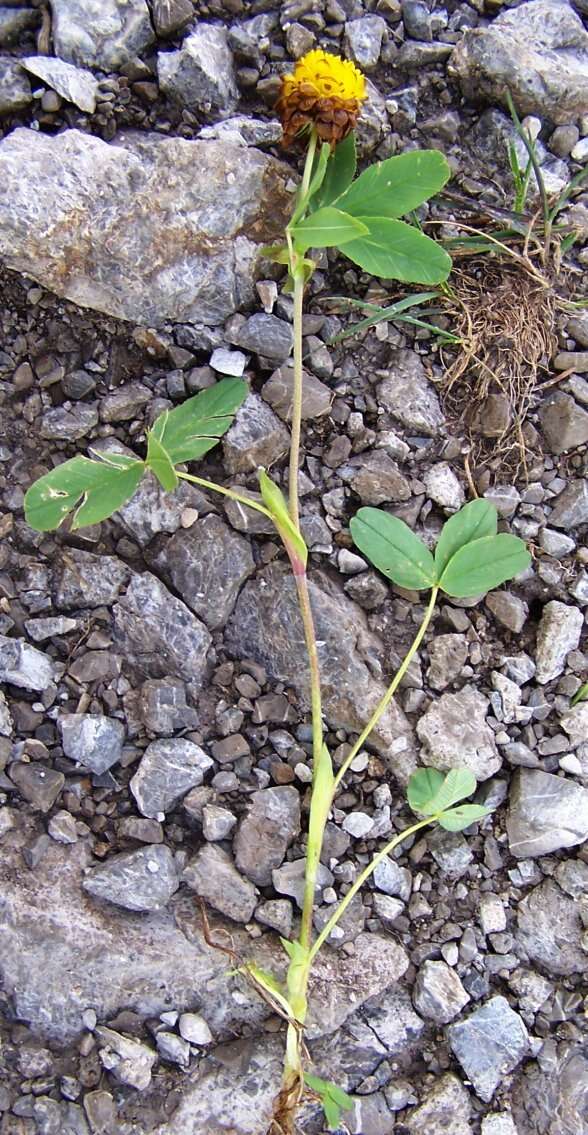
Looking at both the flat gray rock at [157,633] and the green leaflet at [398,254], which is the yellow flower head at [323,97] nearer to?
the green leaflet at [398,254]

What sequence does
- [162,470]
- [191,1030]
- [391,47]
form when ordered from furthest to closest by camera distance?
[391,47], [191,1030], [162,470]

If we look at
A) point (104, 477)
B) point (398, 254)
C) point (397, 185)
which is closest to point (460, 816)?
point (104, 477)

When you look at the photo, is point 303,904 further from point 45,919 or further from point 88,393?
point 88,393

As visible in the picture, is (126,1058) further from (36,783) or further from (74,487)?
(74,487)

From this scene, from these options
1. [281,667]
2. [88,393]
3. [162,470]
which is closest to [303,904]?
[281,667]

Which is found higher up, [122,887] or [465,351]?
[465,351]

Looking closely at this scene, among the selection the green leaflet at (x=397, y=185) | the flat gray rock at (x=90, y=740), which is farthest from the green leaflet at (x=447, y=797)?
the green leaflet at (x=397, y=185)
